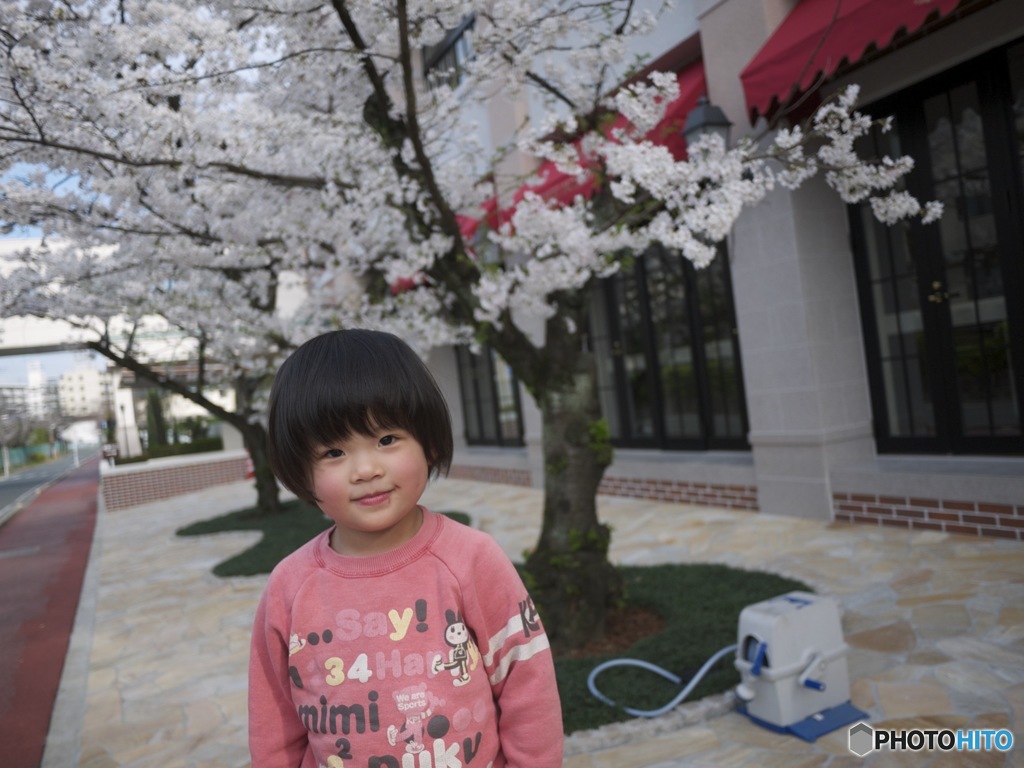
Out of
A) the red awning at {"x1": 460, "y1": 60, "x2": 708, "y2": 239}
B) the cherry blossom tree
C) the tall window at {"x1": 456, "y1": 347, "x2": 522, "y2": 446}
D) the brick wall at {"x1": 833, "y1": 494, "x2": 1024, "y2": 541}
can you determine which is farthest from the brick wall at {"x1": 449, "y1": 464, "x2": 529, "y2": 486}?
the brick wall at {"x1": 833, "y1": 494, "x2": 1024, "y2": 541}

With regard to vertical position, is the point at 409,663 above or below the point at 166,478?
above

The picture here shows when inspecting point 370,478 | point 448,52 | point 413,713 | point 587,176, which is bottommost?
point 413,713

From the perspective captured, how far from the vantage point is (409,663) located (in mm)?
1335

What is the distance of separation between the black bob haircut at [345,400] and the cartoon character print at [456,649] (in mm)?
325

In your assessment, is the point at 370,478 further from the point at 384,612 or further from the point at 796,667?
the point at 796,667

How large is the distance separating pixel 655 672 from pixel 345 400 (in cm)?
270

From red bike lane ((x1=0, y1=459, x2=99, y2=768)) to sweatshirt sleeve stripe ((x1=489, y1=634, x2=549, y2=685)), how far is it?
3473 millimetres

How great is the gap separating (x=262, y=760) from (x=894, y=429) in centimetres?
597

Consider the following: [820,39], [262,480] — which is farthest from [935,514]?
[262,480]

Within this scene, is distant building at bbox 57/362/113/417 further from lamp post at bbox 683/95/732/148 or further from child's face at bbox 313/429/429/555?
child's face at bbox 313/429/429/555

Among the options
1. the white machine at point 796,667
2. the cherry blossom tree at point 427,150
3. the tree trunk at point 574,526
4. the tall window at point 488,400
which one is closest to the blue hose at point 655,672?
the white machine at point 796,667
